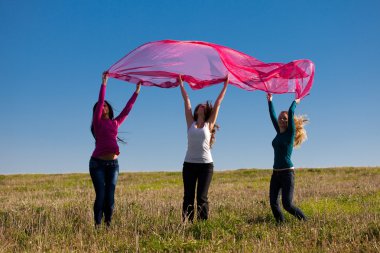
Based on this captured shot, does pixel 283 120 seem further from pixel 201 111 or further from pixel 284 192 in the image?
pixel 201 111

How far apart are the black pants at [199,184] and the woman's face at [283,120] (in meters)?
2.05

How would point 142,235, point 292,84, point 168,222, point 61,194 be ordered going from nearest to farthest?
1. point 142,235
2. point 168,222
3. point 292,84
4. point 61,194

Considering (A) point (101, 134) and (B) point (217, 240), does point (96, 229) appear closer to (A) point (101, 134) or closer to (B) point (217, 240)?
(A) point (101, 134)

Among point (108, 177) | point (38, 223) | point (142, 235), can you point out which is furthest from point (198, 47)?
point (38, 223)

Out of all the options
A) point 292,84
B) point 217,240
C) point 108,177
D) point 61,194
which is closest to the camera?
point 217,240

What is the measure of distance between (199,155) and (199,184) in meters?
0.57

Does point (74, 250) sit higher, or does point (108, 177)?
point (108, 177)

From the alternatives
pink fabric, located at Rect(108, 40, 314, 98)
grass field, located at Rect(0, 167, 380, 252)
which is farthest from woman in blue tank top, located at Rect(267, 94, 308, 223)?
pink fabric, located at Rect(108, 40, 314, 98)

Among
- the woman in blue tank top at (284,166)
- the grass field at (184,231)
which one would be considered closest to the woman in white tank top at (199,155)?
the grass field at (184,231)

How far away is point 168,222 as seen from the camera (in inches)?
369

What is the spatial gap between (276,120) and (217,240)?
3545 millimetres

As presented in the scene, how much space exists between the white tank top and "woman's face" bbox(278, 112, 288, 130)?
199 cm

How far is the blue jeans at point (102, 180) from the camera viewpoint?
28.4ft

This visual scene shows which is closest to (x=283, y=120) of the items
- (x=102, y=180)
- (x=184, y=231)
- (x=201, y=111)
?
(x=201, y=111)
